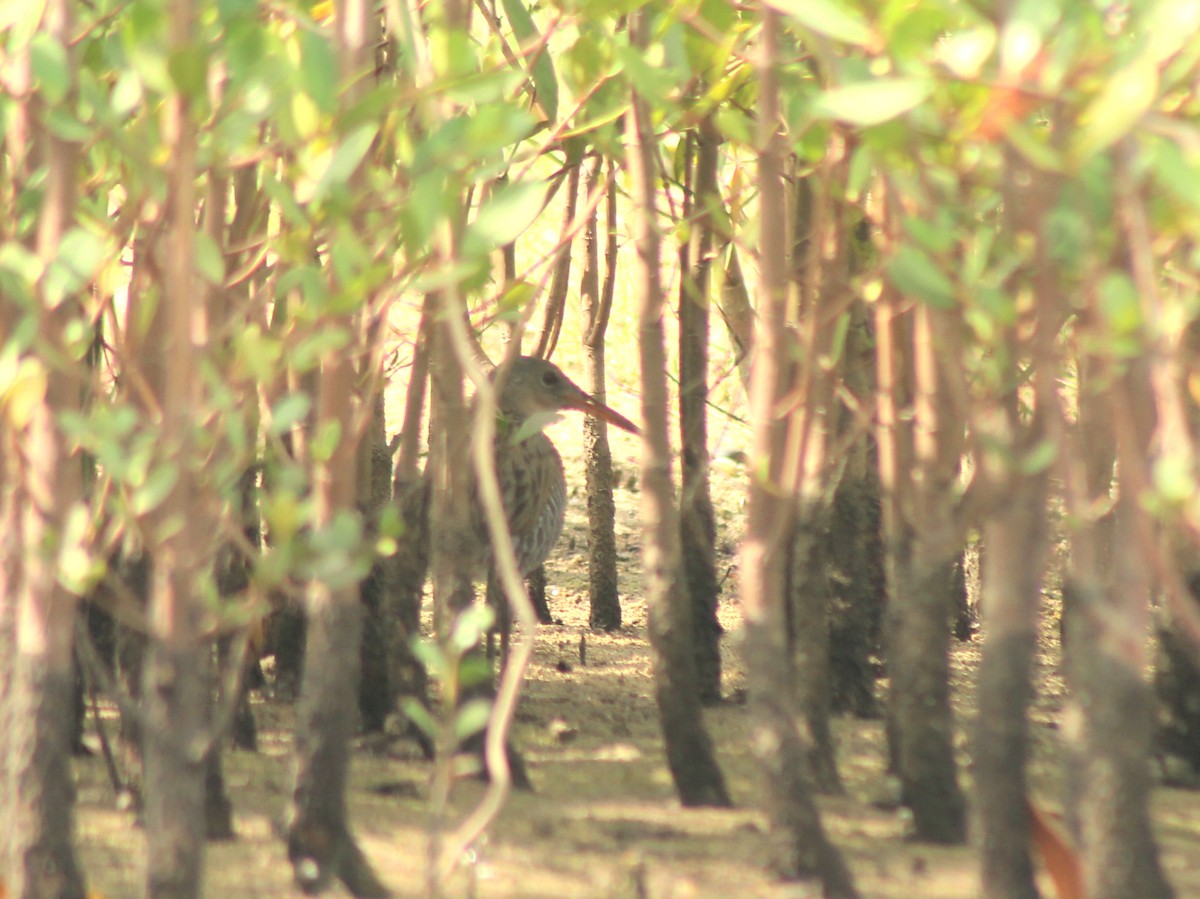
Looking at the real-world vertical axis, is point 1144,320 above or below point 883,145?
below

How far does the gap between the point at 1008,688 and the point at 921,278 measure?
0.68 metres

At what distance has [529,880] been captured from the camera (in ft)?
7.54

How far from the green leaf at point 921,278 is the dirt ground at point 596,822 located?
0.97 meters

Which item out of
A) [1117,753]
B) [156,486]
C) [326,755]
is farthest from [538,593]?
[156,486]

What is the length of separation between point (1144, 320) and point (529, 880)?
4.40 ft

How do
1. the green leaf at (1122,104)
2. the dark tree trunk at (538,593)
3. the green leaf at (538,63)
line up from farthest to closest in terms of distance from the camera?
the dark tree trunk at (538,593) → the green leaf at (538,63) → the green leaf at (1122,104)

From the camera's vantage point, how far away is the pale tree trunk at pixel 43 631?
6.03 ft

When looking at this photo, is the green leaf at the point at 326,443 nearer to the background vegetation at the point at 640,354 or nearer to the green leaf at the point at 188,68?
the background vegetation at the point at 640,354

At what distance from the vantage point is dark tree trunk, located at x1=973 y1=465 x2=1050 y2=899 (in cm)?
188

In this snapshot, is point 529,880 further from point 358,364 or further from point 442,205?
point 442,205

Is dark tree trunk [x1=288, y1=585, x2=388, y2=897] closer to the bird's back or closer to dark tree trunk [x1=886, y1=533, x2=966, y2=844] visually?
dark tree trunk [x1=886, y1=533, x2=966, y2=844]

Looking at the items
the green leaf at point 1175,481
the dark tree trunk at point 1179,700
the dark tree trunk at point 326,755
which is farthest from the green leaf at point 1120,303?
the dark tree trunk at point 1179,700

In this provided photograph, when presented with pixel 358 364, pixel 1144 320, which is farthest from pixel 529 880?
pixel 1144 320

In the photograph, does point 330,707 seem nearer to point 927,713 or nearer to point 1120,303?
point 927,713
